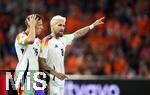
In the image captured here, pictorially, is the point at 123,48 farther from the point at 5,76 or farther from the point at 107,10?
the point at 5,76

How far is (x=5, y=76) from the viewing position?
13.5m

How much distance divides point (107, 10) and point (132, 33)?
2035 mm

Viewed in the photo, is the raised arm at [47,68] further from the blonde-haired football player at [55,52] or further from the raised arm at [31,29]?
the raised arm at [31,29]

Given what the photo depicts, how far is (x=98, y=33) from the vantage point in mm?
23875

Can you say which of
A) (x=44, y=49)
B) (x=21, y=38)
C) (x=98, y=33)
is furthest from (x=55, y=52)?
(x=98, y=33)

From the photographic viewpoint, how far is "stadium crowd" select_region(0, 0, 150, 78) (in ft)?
71.8

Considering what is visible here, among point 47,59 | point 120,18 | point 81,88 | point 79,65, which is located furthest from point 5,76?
point 120,18

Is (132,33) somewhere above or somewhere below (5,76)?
above

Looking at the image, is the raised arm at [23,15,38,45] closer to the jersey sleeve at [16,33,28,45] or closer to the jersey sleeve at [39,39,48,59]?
the jersey sleeve at [16,33,28,45]

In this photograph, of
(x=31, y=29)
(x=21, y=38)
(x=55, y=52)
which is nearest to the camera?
(x=31, y=29)

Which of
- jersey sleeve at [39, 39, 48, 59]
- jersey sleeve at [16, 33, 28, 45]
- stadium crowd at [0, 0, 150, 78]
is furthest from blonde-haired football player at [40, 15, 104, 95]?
stadium crowd at [0, 0, 150, 78]

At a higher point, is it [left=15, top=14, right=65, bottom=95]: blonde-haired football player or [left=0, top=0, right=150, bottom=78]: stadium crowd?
[left=0, top=0, right=150, bottom=78]: stadium crowd

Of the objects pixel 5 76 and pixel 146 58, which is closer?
pixel 5 76

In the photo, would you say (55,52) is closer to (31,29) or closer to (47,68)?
(47,68)
